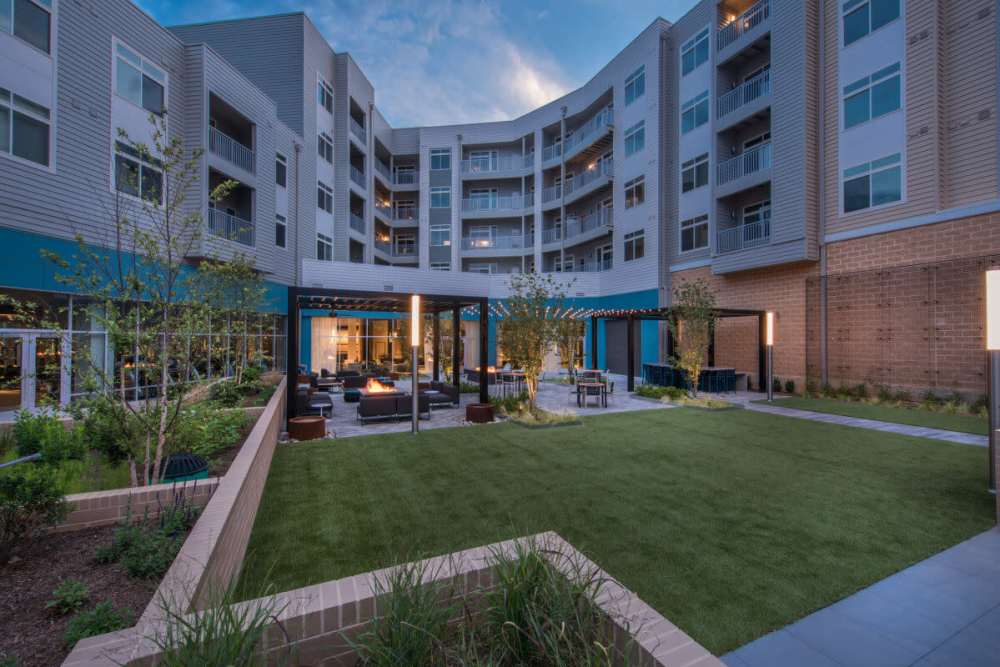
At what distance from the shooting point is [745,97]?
18.6 metres

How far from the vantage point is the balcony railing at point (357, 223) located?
27087mm

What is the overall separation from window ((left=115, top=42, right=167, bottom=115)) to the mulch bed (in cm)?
1349

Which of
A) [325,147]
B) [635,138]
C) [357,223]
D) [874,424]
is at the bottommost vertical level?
[874,424]

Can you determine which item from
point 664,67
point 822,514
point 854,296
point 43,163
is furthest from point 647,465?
point 664,67

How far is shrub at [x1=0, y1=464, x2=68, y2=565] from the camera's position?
10.7 feet

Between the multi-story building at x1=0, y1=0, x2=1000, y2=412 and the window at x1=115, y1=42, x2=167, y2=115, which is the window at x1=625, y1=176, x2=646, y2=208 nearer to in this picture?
the multi-story building at x1=0, y1=0, x2=1000, y2=412

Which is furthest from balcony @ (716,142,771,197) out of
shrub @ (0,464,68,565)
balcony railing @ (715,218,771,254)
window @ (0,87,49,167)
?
window @ (0,87,49,167)

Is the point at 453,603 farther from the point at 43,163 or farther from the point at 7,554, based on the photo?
the point at 43,163

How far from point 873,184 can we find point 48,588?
65.8 ft

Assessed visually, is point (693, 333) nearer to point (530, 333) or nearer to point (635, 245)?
point (530, 333)

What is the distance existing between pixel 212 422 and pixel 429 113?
176 meters

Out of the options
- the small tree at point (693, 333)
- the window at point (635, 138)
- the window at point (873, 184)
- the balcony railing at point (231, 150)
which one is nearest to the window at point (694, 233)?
the window at point (635, 138)

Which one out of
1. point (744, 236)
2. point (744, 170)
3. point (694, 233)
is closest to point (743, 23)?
point (744, 170)

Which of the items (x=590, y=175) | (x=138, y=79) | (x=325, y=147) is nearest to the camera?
(x=138, y=79)
